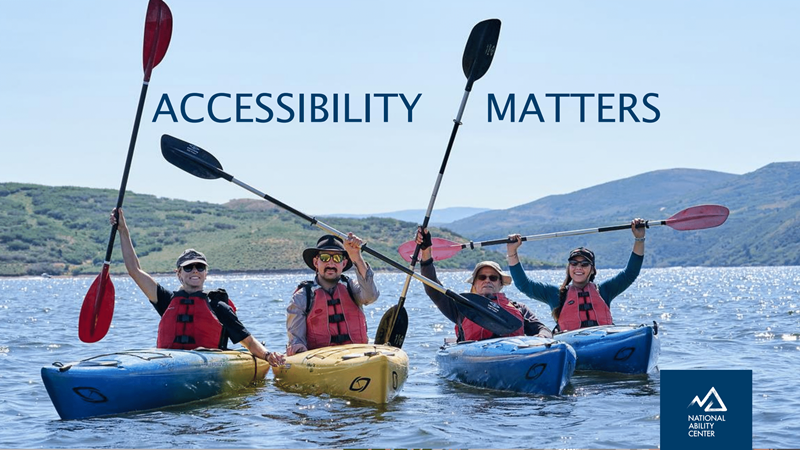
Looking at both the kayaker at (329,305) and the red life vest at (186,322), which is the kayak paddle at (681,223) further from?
the red life vest at (186,322)

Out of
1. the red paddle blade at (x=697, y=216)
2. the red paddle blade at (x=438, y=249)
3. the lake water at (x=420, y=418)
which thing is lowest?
the lake water at (x=420, y=418)

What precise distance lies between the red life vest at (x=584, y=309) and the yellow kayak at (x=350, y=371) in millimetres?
2766

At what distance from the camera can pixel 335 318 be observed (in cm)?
1027

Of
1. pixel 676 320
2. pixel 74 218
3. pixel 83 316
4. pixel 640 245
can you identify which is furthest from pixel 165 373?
pixel 74 218

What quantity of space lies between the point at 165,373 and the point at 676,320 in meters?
16.3

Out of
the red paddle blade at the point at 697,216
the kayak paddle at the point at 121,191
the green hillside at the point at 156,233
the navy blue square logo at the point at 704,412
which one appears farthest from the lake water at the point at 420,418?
the green hillside at the point at 156,233

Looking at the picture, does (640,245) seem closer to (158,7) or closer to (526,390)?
(526,390)

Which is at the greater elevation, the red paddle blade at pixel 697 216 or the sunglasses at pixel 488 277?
the red paddle blade at pixel 697 216

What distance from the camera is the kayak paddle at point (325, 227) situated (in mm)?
10562

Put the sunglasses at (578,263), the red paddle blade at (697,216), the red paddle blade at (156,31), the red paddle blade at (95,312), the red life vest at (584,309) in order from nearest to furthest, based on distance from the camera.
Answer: the red paddle blade at (95,312) < the sunglasses at (578,263) < the red life vest at (584,309) < the red paddle blade at (156,31) < the red paddle blade at (697,216)

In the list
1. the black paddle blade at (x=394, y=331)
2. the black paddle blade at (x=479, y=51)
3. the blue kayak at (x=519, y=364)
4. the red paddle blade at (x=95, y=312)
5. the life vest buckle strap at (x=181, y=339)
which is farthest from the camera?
the black paddle blade at (x=479, y=51)

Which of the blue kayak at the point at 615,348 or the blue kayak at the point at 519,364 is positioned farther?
the blue kayak at the point at 615,348

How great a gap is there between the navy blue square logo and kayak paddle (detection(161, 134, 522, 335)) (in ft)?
12.4

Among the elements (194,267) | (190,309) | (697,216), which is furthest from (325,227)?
(697,216)
